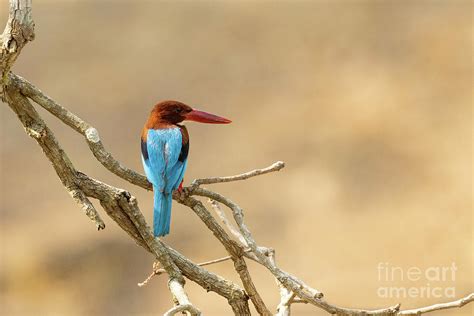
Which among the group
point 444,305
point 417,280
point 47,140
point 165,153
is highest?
point 417,280

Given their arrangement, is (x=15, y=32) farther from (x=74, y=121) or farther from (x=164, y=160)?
(x=164, y=160)

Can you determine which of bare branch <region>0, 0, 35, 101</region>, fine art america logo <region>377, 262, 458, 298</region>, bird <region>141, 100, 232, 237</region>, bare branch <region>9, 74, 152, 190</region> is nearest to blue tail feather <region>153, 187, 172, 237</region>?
bird <region>141, 100, 232, 237</region>

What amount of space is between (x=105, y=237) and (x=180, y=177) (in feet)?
14.7

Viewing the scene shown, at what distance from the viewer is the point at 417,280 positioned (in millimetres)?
6605

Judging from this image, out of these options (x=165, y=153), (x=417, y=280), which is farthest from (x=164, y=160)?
(x=417, y=280)

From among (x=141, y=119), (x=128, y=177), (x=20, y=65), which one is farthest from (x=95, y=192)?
(x=20, y=65)

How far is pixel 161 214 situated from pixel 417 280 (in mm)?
4313

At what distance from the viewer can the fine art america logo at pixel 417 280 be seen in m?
6.49

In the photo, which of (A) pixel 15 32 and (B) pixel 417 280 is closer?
(A) pixel 15 32

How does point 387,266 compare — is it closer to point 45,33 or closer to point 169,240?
point 169,240

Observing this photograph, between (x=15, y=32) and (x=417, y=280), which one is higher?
(x=417, y=280)

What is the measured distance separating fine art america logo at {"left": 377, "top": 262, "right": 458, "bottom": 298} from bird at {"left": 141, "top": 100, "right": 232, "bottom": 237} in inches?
150

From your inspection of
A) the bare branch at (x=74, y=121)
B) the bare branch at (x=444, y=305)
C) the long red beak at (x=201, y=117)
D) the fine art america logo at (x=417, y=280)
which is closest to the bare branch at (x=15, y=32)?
the bare branch at (x=74, y=121)

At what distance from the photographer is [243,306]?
2633mm
